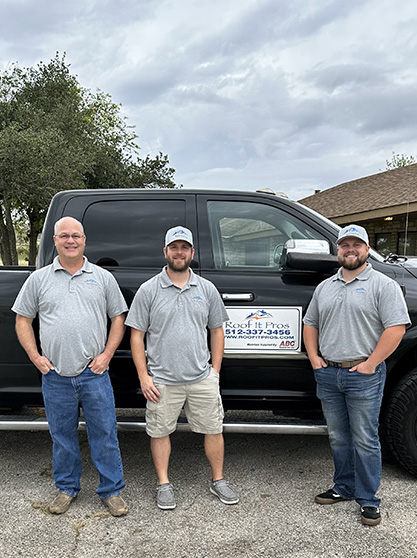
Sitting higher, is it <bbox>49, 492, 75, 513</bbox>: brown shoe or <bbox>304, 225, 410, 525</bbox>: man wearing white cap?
<bbox>304, 225, 410, 525</bbox>: man wearing white cap

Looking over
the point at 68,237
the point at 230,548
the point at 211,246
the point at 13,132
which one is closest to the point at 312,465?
the point at 230,548

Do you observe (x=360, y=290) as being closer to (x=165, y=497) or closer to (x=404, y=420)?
(x=404, y=420)

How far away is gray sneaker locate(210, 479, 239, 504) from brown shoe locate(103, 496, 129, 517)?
21.6 inches

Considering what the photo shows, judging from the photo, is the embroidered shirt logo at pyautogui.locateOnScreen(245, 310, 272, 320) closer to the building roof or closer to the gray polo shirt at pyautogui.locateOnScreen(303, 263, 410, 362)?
the gray polo shirt at pyautogui.locateOnScreen(303, 263, 410, 362)

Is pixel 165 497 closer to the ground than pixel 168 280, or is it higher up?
closer to the ground

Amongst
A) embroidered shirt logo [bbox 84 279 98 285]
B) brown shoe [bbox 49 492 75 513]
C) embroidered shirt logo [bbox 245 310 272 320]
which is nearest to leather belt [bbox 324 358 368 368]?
embroidered shirt logo [bbox 245 310 272 320]

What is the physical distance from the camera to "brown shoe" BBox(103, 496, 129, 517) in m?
2.94

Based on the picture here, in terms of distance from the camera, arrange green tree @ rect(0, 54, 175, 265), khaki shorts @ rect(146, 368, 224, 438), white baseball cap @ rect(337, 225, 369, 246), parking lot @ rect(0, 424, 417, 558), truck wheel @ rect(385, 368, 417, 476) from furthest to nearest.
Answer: green tree @ rect(0, 54, 175, 265) → truck wheel @ rect(385, 368, 417, 476) → khaki shorts @ rect(146, 368, 224, 438) → white baseball cap @ rect(337, 225, 369, 246) → parking lot @ rect(0, 424, 417, 558)

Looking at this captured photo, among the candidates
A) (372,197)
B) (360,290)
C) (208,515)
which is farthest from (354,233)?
(372,197)

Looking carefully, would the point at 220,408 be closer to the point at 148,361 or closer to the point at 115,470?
the point at 148,361

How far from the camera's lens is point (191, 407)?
311 cm

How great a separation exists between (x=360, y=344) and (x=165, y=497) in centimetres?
147

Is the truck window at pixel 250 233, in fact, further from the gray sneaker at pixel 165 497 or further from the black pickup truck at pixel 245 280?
the gray sneaker at pixel 165 497

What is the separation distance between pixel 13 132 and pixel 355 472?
1797 centimetres
